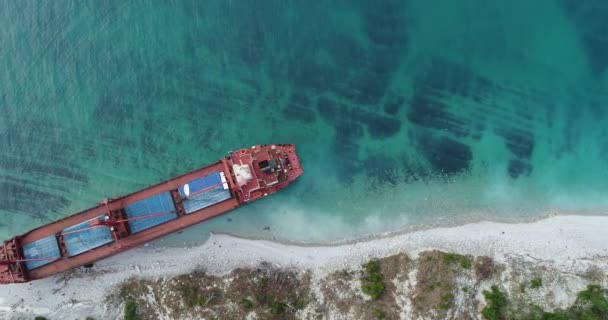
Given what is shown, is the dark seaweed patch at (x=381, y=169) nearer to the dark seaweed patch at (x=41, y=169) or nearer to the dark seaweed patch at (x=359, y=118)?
the dark seaweed patch at (x=359, y=118)

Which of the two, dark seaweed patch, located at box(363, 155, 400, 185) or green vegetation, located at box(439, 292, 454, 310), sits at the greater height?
dark seaweed patch, located at box(363, 155, 400, 185)

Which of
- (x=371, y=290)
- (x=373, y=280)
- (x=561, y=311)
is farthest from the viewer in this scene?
(x=373, y=280)

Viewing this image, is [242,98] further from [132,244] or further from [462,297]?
[462,297]

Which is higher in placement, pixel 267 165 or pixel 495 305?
pixel 267 165

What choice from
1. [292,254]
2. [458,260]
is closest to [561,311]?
[458,260]

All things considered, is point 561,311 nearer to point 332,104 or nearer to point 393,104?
point 393,104

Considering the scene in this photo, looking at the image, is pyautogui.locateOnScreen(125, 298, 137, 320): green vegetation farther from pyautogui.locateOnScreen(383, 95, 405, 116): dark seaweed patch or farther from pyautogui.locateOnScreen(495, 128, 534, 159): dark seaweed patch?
pyautogui.locateOnScreen(495, 128, 534, 159): dark seaweed patch

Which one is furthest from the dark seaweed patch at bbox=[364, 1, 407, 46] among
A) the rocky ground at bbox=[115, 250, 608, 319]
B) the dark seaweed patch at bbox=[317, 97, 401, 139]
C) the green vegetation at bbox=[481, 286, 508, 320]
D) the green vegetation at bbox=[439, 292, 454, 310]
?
the green vegetation at bbox=[481, 286, 508, 320]

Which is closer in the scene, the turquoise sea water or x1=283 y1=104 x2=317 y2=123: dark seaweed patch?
the turquoise sea water
